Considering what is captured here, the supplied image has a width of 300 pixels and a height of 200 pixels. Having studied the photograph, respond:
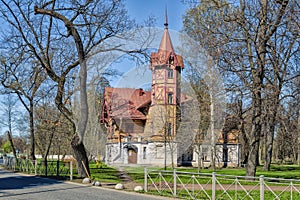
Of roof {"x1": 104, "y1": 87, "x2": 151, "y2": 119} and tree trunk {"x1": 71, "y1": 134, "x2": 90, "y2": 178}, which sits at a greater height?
A: roof {"x1": 104, "y1": 87, "x2": 151, "y2": 119}

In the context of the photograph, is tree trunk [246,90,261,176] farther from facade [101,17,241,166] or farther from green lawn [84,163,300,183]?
green lawn [84,163,300,183]

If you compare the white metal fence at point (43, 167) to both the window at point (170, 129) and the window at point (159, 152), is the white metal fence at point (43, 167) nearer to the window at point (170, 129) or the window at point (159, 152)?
the window at point (170, 129)

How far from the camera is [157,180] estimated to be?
49.1 ft

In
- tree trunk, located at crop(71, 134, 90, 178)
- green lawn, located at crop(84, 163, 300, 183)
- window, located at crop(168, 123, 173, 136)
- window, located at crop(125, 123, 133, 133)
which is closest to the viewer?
window, located at crop(125, 123, 133, 133)

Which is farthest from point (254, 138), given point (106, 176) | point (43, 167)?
point (43, 167)

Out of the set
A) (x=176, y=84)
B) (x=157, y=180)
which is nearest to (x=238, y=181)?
(x=157, y=180)

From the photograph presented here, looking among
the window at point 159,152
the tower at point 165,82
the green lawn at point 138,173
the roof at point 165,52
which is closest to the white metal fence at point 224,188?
the tower at point 165,82

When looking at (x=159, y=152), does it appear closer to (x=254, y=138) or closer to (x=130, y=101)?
(x=130, y=101)

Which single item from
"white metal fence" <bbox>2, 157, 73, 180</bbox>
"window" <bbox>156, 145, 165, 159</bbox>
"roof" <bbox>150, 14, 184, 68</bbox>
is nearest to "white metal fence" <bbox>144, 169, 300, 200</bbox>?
"roof" <bbox>150, 14, 184, 68</bbox>

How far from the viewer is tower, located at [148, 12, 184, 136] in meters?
17.7

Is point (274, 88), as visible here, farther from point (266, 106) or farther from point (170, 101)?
point (170, 101)

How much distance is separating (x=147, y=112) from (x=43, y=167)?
32.3 ft

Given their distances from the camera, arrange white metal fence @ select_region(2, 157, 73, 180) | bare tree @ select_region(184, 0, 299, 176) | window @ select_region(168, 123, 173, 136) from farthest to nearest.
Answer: window @ select_region(168, 123, 173, 136), white metal fence @ select_region(2, 157, 73, 180), bare tree @ select_region(184, 0, 299, 176)

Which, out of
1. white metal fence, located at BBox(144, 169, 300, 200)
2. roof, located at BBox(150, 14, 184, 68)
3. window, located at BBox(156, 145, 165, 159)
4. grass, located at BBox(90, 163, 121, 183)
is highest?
roof, located at BBox(150, 14, 184, 68)
